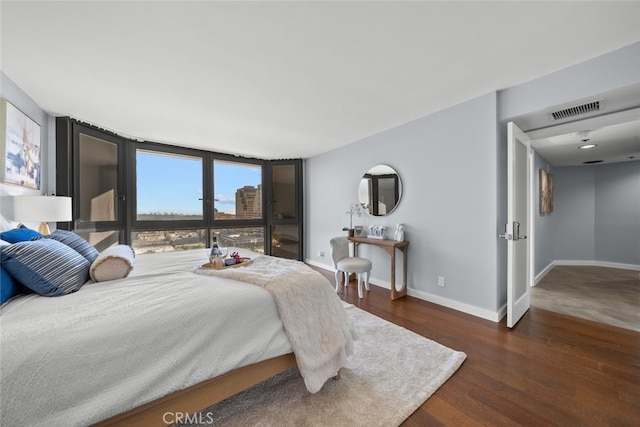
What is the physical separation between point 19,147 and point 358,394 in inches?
137

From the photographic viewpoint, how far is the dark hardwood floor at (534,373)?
1.38 metres

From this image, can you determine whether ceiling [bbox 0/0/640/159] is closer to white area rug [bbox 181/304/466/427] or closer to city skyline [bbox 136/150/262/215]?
city skyline [bbox 136/150/262/215]

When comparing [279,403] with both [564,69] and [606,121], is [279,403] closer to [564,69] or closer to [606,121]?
[564,69]

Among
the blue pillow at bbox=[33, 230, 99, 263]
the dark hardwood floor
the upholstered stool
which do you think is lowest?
the dark hardwood floor

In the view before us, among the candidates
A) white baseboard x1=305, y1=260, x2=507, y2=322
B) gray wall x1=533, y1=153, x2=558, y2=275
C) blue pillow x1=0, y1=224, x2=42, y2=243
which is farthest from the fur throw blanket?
gray wall x1=533, y1=153, x2=558, y2=275

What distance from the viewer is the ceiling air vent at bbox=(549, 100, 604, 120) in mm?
2170

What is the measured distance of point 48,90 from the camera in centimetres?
229

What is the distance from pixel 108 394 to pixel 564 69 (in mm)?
3805

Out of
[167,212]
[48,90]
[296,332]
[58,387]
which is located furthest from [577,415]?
[167,212]

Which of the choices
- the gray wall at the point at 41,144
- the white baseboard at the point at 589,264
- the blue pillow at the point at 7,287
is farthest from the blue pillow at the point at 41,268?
the white baseboard at the point at 589,264

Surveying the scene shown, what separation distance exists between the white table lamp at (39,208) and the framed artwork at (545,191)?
657 cm

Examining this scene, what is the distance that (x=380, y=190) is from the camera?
3.70m

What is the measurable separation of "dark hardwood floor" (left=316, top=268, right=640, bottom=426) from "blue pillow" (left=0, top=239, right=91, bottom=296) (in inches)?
80.7

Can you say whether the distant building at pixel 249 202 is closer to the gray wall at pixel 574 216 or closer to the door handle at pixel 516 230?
the door handle at pixel 516 230
